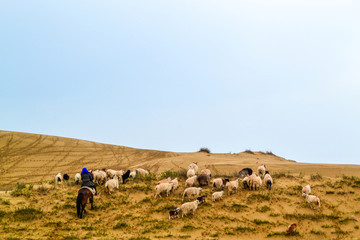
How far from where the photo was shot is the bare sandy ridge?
19.5m

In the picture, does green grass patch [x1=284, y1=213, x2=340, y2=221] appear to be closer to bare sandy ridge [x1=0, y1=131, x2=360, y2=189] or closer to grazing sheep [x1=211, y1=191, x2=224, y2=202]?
grazing sheep [x1=211, y1=191, x2=224, y2=202]

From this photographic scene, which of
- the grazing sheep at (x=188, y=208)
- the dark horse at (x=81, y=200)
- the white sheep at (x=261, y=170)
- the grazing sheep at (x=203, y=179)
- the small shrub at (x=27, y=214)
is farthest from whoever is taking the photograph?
the white sheep at (x=261, y=170)

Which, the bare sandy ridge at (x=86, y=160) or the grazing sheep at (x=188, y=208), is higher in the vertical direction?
the bare sandy ridge at (x=86, y=160)

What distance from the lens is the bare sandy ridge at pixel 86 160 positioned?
1945 centimetres

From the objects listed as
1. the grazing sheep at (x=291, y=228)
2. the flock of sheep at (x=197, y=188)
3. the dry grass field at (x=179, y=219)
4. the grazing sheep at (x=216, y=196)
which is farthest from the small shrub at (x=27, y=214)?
the grazing sheep at (x=291, y=228)

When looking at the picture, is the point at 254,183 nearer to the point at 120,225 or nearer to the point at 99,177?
the point at 120,225

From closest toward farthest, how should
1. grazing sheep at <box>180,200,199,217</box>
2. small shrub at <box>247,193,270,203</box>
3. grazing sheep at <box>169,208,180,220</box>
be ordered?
1. grazing sheep at <box>169,208,180,220</box>
2. grazing sheep at <box>180,200,199,217</box>
3. small shrub at <box>247,193,270,203</box>

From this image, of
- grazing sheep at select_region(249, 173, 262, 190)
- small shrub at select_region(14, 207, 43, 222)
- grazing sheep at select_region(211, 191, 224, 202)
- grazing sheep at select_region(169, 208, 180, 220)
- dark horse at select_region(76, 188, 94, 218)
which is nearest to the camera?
small shrub at select_region(14, 207, 43, 222)

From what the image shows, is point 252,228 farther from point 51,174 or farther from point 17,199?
point 51,174

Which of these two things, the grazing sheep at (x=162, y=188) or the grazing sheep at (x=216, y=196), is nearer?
the grazing sheep at (x=216, y=196)

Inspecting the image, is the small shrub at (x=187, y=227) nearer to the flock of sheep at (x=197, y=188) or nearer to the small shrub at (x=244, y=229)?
the flock of sheep at (x=197, y=188)

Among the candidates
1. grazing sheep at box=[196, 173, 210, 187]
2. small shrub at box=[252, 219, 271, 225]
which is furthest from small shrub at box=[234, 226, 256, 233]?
grazing sheep at box=[196, 173, 210, 187]

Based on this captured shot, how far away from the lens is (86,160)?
87.7ft

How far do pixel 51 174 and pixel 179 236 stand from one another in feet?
58.5
